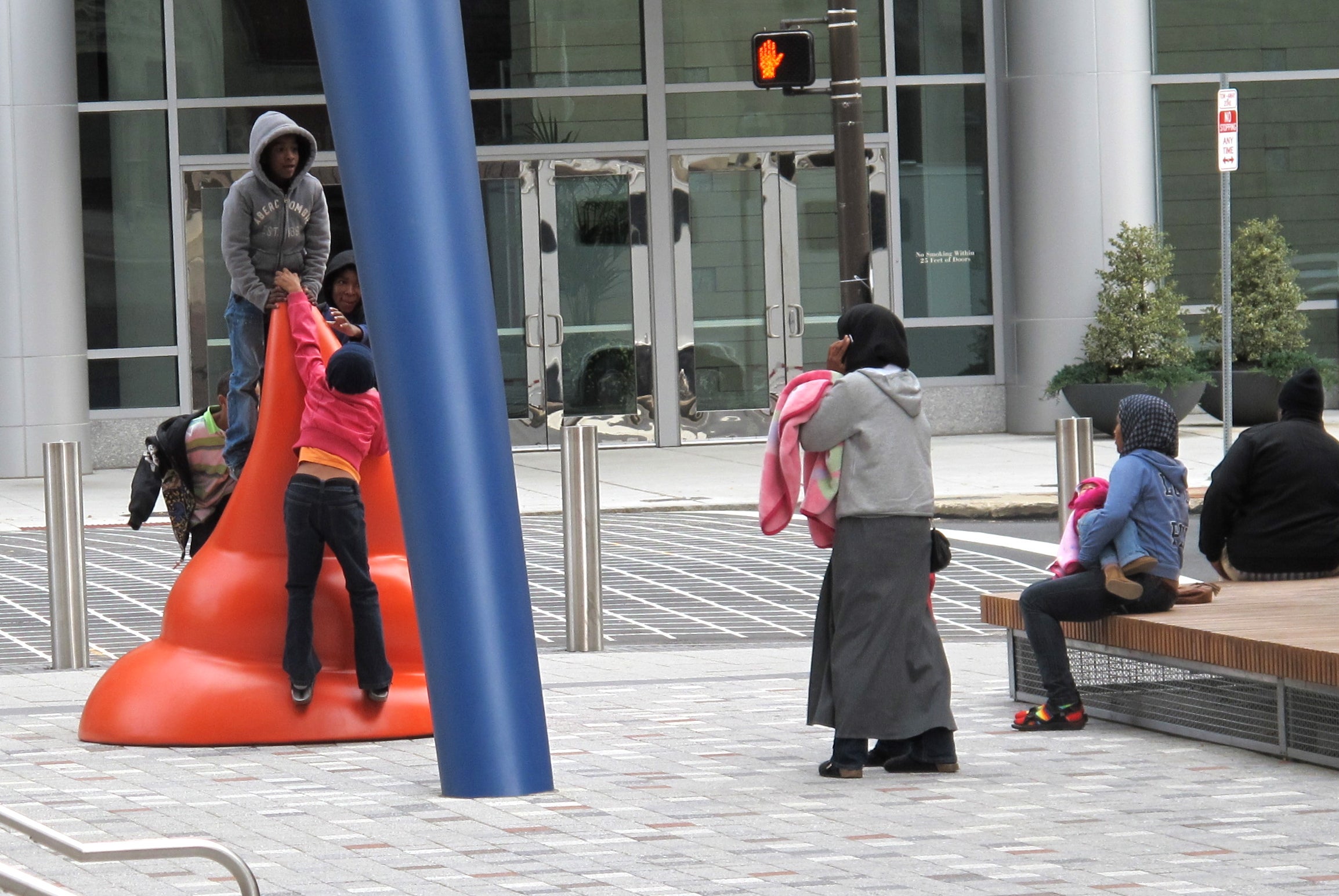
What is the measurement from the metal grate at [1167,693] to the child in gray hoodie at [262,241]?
3.27 m

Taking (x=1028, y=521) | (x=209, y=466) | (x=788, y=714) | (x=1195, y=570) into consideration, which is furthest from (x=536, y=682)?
(x=1028, y=521)

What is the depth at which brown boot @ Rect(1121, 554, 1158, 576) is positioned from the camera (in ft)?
24.7

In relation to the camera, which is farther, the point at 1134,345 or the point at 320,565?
the point at 1134,345

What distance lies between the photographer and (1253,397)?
69.2ft

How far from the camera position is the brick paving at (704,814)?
5387mm

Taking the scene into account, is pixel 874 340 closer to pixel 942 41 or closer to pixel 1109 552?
pixel 1109 552

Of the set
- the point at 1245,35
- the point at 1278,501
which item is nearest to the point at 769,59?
the point at 1278,501

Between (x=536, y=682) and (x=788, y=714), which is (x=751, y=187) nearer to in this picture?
(x=788, y=714)

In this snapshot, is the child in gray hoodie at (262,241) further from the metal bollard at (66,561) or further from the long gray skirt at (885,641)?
the long gray skirt at (885,641)

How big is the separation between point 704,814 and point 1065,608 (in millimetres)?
2022

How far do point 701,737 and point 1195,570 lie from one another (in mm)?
5646

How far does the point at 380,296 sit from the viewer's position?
21.7ft

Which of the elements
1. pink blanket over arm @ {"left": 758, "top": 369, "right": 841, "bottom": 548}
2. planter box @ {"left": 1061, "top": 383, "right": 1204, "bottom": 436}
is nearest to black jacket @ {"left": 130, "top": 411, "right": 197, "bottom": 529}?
pink blanket over arm @ {"left": 758, "top": 369, "right": 841, "bottom": 548}

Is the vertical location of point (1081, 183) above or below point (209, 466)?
above
